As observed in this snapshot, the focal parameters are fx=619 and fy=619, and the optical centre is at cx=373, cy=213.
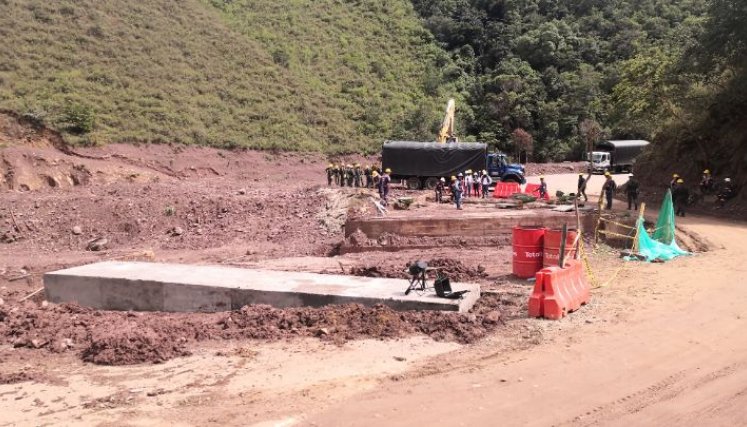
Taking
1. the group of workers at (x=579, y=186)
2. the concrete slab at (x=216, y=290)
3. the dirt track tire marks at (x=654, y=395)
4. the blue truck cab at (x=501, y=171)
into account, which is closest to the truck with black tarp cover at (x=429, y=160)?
the blue truck cab at (x=501, y=171)

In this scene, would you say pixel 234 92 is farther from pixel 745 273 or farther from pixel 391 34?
pixel 745 273

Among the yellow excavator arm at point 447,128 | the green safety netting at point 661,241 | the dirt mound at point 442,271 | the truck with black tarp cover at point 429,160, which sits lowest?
the dirt mound at point 442,271

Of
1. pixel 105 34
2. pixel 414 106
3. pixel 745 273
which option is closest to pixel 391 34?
pixel 414 106

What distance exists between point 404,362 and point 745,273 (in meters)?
8.72

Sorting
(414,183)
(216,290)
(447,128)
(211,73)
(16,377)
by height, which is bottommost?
(16,377)

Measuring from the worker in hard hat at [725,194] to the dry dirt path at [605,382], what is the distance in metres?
13.8

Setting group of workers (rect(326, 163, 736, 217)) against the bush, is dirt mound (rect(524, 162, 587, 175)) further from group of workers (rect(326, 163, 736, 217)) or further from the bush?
the bush

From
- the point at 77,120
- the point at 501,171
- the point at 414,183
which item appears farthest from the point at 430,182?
the point at 77,120

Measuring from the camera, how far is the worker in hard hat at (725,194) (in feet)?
73.7

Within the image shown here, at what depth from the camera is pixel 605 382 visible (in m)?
7.07

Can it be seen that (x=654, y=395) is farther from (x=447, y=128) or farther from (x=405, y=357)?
(x=447, y=128)

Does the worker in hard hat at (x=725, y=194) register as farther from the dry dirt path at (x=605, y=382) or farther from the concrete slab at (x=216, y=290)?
the concrete slab at (x=216, y=290)

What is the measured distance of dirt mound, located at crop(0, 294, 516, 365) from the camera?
28.7 feet

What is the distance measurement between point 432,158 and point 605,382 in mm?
26327
